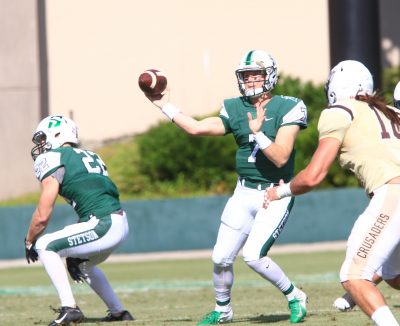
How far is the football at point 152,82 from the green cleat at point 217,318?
5.61ft

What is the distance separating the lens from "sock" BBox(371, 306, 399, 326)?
7430 millimetres

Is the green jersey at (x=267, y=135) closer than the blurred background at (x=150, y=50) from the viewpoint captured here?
Yes

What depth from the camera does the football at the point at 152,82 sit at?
9.62 metres

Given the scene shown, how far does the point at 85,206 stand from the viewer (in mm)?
9836

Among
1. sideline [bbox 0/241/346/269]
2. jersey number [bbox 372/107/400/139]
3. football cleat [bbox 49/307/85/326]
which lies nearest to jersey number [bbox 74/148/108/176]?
football cleat [bbox 49/307/85/326]

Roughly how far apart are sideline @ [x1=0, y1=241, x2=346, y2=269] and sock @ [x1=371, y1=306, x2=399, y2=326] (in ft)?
35.0

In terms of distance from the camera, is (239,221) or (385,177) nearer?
(385,177)

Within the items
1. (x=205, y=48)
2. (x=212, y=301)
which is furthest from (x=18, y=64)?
(x=212, y=301)

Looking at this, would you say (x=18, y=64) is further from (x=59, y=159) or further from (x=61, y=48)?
(x=59, y=159)

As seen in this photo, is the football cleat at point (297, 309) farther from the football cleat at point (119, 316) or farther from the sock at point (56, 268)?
the sock at point (56, 268)

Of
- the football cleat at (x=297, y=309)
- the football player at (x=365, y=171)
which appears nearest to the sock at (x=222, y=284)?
the football cleat at (x=297, y=309)

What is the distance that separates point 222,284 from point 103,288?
101 cm

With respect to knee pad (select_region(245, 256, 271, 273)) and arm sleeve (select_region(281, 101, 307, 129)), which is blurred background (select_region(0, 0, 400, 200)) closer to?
arm sleeve (select_region(281, 101, 307, 129))

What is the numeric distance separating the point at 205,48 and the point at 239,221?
14.7 metres
